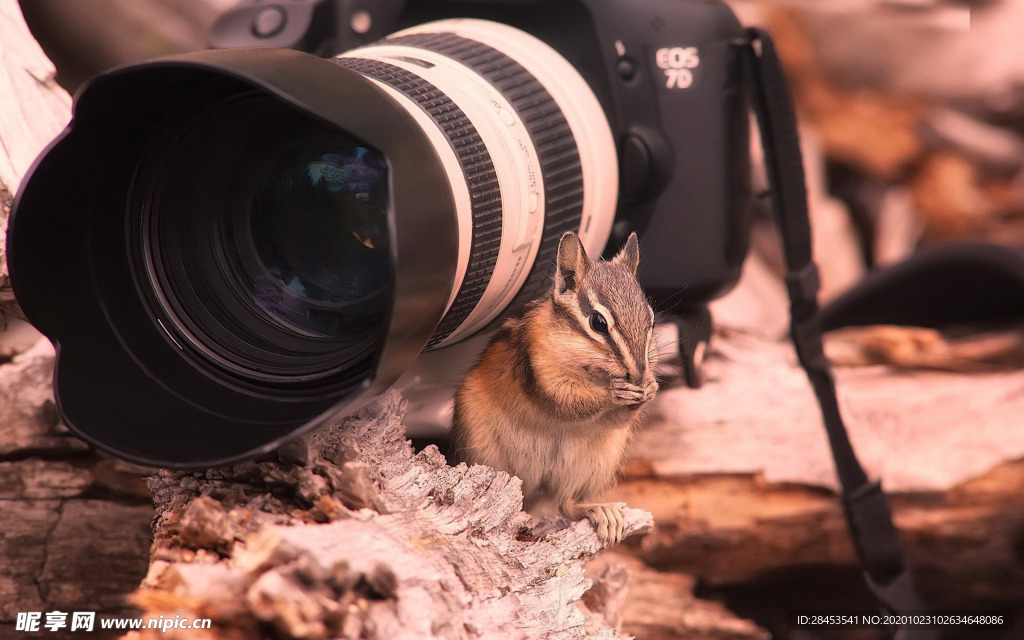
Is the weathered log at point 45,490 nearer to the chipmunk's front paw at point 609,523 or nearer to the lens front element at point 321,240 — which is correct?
the lens front element at point 321,240

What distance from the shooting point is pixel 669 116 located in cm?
131

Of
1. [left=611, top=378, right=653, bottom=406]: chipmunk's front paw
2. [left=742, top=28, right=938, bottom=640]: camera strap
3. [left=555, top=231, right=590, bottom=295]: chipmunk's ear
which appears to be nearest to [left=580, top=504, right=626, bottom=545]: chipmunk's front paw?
[left=611, top=378, right=653, bottom=406]: chipmunk's front paw

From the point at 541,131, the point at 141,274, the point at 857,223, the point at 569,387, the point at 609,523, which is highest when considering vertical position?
the point at 541,131

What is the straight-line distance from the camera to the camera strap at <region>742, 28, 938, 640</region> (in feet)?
4.27

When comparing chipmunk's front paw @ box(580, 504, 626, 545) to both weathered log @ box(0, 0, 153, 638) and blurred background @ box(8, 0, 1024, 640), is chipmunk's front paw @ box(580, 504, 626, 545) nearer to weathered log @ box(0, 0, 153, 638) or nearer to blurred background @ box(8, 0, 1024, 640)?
blurred background @ box(8, 0, 1024, 640)

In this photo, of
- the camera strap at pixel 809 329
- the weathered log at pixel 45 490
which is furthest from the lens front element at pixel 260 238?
the camera strap at pixel 809 329

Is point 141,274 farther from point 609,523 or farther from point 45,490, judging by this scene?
point 609,523

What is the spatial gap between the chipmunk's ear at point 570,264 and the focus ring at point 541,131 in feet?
0.38

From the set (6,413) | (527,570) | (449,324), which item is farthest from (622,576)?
(6,413)

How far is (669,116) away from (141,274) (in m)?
0.77

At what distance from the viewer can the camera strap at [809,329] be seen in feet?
4.27

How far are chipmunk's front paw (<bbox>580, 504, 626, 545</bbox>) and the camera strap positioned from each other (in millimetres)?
452

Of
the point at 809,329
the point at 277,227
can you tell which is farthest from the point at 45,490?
the point at 809,329

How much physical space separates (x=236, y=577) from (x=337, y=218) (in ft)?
1.34
